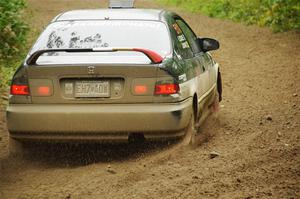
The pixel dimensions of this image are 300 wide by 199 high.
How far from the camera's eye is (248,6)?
2353cm

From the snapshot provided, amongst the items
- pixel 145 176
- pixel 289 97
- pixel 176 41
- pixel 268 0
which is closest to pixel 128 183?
pixel 145 176

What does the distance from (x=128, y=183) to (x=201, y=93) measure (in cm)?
214

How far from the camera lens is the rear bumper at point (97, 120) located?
6.11 metres

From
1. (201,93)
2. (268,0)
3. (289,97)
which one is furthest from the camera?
(268,0)

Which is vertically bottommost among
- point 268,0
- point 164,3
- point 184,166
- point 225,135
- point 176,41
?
point 164,3

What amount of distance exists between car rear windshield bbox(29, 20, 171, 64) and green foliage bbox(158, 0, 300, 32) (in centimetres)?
1083

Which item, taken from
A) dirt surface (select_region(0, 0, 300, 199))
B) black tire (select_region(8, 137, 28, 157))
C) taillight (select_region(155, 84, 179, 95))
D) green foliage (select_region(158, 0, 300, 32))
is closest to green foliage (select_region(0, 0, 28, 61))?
dirt surface (select_region(0, 0, 300, 199))

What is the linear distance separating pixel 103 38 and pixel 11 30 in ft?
23.7

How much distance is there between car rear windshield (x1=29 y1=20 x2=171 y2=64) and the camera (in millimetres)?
6328

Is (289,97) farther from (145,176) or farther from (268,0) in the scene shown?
(268,0)

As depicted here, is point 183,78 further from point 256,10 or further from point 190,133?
point 256,10

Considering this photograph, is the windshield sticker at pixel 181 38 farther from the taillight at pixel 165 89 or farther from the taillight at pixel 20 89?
the taillight at pixel 20 89

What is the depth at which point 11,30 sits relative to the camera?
1345 centimetres

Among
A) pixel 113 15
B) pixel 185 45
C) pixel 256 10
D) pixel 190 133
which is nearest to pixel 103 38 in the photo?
pixel 113 15
